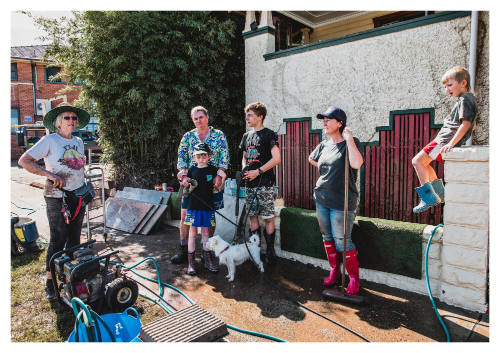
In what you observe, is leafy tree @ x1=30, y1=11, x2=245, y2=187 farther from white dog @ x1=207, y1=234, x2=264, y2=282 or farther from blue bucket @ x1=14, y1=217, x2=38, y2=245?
white dog @ x1=207, y1=234, x2=264, y2=282

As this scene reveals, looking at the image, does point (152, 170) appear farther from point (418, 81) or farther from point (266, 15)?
point (418, 81)

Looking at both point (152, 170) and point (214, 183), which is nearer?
point (214, 183)

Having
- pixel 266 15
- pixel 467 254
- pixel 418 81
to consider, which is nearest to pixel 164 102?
pixel 266 15

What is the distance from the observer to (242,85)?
311 inches

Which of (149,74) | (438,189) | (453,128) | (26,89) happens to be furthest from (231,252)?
(26,89)

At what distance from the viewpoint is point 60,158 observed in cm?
337

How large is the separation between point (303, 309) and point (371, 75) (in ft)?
13.3

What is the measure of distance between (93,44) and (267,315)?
6.58 m

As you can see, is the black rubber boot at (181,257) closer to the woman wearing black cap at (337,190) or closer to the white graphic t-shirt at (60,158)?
the white graphic t-shirt at (60,158)

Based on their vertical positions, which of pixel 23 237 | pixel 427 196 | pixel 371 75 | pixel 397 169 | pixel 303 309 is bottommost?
pixel 303 309

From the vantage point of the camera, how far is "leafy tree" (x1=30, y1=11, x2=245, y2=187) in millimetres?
6672

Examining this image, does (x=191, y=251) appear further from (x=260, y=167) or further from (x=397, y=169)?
(x=397, y=169)

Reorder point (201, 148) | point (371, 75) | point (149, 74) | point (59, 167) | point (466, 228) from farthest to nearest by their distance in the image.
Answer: point (149, 74), point (371, 75), point (201, 148), point (59, 167), point (466, 228)

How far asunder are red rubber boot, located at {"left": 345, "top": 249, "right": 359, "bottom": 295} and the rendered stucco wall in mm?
2747
